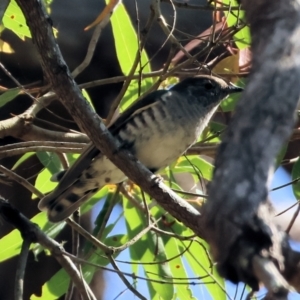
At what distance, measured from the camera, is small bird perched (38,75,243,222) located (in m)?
2.11

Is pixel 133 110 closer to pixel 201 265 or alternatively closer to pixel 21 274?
pixel 201 265

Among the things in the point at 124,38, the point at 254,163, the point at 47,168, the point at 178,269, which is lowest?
the point at 178,269

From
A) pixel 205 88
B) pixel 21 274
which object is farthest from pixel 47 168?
pixel 21 274

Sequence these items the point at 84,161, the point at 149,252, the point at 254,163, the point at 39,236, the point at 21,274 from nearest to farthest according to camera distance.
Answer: the point at 254,163 < the point at 21,274 < the point at 39,236 < the point at 84,161 < the point at 149,252

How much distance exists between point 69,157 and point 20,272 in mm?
850

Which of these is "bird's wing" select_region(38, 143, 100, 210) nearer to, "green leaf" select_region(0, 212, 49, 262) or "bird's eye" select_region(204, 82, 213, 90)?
"green leaf" select_region(0, 212, 49, 262)

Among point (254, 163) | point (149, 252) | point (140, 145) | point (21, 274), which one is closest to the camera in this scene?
point (254, 163)

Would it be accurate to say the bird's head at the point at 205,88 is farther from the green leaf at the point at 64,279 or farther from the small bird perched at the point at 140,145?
the green leaf at the point at 64,279

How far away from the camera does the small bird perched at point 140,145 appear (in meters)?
2.11

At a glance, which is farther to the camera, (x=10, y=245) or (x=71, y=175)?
(x=10, y=245)

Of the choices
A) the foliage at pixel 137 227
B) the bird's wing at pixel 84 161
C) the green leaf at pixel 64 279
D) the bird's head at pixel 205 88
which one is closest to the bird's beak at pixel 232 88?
the bird's head at pixel 205 88

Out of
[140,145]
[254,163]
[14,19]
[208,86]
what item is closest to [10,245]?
[140,145]

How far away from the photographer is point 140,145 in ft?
7.00

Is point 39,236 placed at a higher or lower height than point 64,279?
higher
